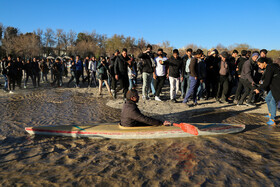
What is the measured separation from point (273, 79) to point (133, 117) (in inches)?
155

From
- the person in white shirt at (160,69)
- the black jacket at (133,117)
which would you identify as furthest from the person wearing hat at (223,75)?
the black jacket at (133,117)

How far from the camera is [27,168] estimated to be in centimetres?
325

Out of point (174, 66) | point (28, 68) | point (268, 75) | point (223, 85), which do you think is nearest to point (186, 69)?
point (174, 66)

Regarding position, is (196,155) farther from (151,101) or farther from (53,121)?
(151,101)

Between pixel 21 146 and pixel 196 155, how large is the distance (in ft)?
11.1

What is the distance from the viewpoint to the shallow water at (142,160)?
2969 millimetres

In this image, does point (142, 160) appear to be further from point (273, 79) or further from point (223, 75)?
point (223, 75)

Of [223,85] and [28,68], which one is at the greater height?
[28,68]

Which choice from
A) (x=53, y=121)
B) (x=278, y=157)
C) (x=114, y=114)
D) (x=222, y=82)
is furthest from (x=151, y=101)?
(x=278, y=157)

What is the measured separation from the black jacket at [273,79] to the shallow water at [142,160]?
952 mm

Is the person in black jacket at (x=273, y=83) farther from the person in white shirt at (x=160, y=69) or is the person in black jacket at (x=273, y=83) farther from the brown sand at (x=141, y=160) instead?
the person in white shirt at (x=160, y=69)

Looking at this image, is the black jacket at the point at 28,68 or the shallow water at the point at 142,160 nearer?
the shallow water at the point at 142,160

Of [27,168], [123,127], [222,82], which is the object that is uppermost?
[222,82]

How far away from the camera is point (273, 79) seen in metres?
5.55
